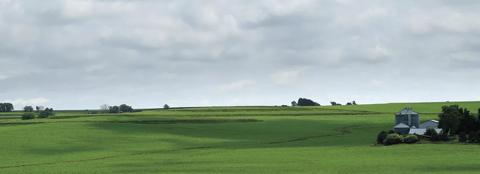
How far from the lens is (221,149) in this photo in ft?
316

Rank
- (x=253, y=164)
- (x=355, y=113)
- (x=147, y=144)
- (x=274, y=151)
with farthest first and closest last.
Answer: (x=355, y=113)
(x=147, y=144)
(x=274, y=151)
(x=253, y=164)

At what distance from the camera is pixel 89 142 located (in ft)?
354

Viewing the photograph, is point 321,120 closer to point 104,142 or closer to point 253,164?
point 104,142

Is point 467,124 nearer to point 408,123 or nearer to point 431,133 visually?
point 431,133

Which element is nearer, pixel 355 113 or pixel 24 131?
pixel 24 131

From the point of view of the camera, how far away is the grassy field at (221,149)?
66750mm

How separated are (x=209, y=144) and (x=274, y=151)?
19.3 meters

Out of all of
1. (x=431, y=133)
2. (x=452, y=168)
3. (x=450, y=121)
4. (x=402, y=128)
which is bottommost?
(x=452, y=168)

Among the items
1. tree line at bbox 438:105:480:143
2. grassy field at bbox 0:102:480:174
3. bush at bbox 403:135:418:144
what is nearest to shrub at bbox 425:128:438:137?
tree line at bbox 438:105:480:143

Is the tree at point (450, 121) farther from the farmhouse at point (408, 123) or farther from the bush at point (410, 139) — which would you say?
the farmhouse at point (408, 123)

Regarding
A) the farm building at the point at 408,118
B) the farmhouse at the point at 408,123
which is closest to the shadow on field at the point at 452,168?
the farmhouse at the point at 408,123

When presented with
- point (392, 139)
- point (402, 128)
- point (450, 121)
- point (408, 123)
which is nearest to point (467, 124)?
point (450, 121)

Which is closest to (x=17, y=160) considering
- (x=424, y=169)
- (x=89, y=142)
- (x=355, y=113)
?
(x=89, y=142)

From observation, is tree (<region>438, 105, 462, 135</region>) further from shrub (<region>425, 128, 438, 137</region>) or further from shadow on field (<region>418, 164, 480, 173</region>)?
shadow on field (<region>418, 164, 480, 173</region>)
